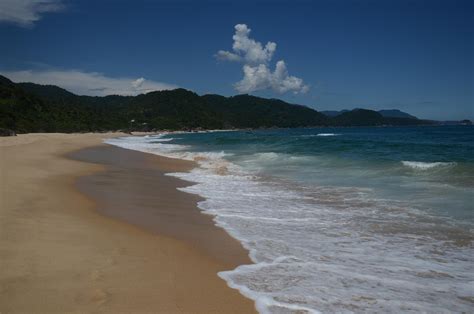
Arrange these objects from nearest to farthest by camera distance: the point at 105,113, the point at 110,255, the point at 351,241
→ 1. the point at 110,255
2. the point at 351,241
3. the point at 105,113

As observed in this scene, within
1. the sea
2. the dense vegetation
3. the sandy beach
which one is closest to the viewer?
the sandy beach

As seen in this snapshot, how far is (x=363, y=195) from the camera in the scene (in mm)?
10422

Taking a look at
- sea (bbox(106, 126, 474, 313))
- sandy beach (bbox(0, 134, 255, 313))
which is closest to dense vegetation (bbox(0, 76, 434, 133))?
sandy beach (bbox(0, 134, 255, 313))

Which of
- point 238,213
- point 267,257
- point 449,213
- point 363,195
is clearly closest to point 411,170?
point 363,195

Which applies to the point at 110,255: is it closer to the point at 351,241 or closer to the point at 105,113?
the point at 351,241

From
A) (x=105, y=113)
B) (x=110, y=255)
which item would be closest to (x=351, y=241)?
(x=110, y=255)

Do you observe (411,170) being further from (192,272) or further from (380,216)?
(192,272)

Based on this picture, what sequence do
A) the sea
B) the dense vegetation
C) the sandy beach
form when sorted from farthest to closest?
the dense vegetation < the sea < the sandy beach

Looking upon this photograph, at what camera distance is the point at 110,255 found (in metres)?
4.93

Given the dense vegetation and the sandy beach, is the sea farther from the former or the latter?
the dense vegetation

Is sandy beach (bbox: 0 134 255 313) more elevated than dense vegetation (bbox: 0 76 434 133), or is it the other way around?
dense vegetation (bbox: 0 76 434 133)

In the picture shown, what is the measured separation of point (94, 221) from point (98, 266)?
256 centimetres

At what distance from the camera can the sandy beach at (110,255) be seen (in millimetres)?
3648

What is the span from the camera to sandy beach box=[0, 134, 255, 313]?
12.0 ft
